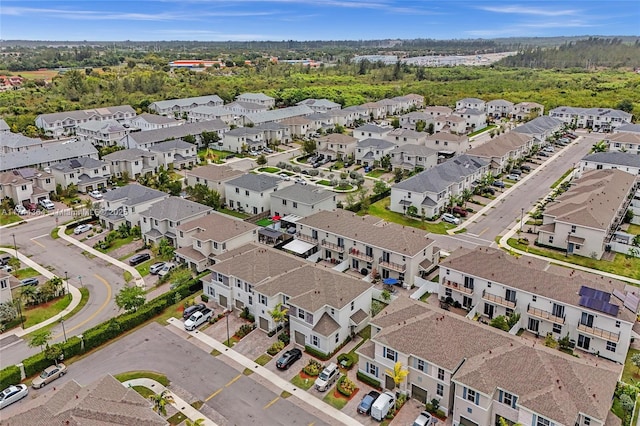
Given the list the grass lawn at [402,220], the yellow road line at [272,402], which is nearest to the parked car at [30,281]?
the yellow road line at [272,402]

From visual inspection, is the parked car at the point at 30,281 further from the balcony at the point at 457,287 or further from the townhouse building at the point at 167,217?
the balcony at the point at 457,287

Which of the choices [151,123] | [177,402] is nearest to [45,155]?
[151,123]

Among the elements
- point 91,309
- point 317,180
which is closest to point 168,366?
point 91,309

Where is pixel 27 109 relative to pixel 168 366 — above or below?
above

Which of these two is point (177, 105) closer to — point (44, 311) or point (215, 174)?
point (215, 174)

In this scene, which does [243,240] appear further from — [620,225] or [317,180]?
[620,225]
